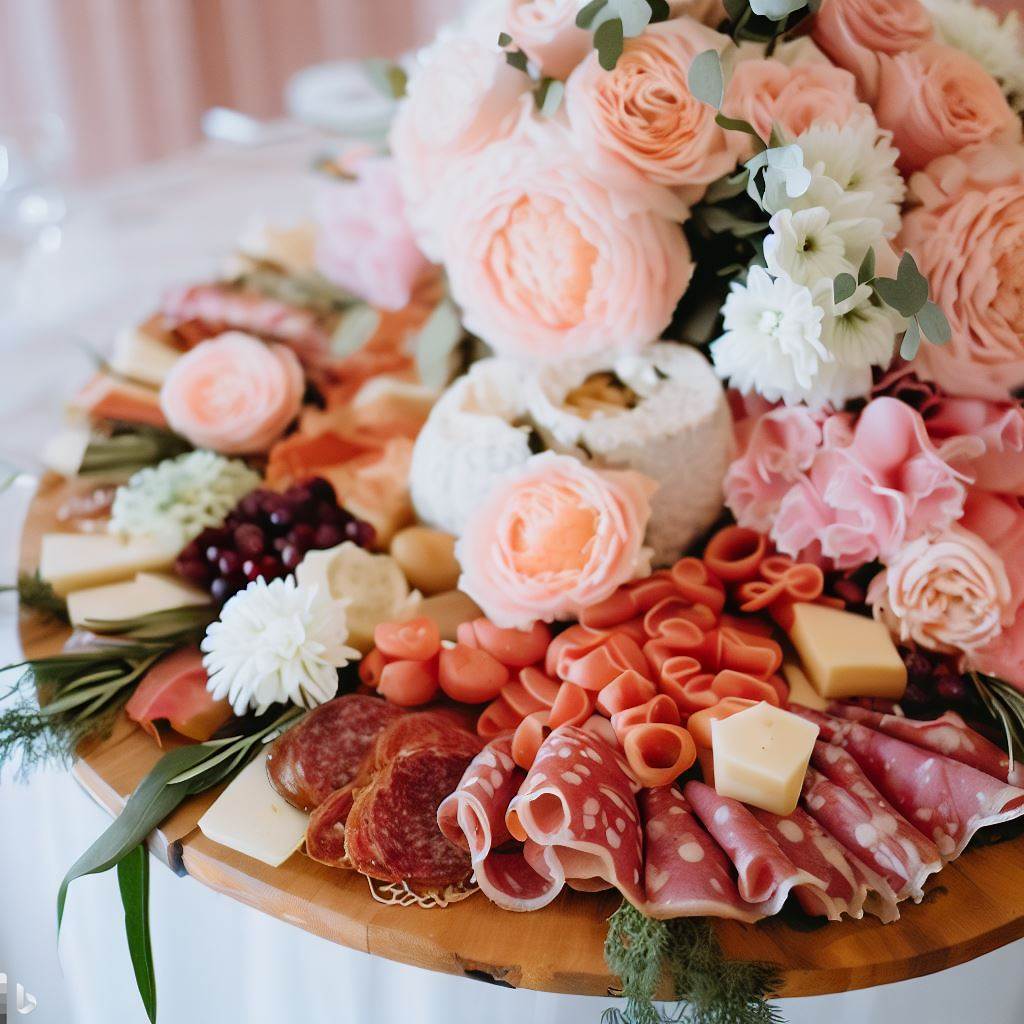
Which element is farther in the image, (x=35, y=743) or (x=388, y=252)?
(x=388, y=252)

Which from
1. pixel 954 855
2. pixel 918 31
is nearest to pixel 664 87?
pixel 918 31

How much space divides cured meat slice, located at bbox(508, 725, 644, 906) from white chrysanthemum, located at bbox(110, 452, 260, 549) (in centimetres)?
47

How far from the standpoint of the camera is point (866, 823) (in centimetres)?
71

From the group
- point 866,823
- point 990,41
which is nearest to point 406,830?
point 866,823

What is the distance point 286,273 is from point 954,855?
106cm

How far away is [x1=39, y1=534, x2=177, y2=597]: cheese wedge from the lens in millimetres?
978

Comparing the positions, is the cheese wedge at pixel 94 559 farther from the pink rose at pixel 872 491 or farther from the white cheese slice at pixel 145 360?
the pink rose at pixel 872 491

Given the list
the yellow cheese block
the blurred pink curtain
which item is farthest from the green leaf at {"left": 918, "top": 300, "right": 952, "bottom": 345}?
the blurred pink curtain

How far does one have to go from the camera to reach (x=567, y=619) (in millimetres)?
909

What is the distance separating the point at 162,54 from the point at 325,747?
7.33 ft

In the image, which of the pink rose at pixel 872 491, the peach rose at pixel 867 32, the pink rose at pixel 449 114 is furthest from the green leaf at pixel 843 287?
the pink rose at pixel 449 114

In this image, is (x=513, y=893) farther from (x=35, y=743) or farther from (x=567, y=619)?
(x=35, y=743)

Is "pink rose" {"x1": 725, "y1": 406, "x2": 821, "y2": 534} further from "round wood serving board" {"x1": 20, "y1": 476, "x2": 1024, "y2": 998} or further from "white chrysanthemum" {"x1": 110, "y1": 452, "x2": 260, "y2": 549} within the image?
"white chrysanthemum" {"x1": 110, "y1": 452, "x2": 260, "y2": 549}

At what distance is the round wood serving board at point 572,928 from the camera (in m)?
0.66
